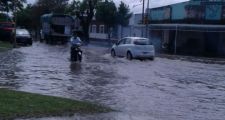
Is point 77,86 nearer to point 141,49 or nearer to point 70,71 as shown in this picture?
point 70,71

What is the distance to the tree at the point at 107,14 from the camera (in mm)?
79125

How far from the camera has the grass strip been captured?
10.6 m

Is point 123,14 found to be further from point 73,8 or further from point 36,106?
point 36,106

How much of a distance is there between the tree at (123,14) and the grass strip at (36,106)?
221 ft

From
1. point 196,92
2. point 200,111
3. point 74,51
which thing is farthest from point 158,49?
point 200,111

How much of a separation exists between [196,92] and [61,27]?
133ft

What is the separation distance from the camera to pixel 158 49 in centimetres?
5450

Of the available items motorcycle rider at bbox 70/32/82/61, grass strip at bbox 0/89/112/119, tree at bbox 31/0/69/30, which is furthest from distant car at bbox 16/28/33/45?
tree at bbox 31/0/69/30

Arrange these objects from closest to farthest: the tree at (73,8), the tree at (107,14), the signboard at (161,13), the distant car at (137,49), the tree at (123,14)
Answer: the distant car at (137,49) < the signboard at (161,13) < the tree at (107,14) < the tree at (123,14) < the tree at (73,8)

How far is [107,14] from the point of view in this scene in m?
79.2

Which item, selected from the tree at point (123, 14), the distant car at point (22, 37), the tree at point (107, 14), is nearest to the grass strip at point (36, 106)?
the distant car at point (22, 37)

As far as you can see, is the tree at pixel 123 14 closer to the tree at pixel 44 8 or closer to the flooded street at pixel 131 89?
the tree at pixel 44 8

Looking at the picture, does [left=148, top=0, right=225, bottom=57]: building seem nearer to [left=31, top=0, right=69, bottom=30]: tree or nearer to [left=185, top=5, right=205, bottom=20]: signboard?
[left=185, top=5, right=205, bottom=20]: signboard

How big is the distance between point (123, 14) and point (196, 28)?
1409 inches
